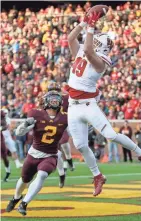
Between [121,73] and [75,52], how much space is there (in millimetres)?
13149

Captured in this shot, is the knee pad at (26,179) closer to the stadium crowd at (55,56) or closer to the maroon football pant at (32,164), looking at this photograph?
the maroon football pant at (32,164)

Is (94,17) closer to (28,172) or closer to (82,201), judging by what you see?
(28,172)

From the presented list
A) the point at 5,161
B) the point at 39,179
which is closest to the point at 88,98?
the point at 39,179

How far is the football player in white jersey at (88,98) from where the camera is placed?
9.42m

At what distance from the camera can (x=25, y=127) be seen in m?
9.37

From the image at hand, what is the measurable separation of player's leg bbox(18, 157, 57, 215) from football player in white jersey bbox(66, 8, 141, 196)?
45 cm

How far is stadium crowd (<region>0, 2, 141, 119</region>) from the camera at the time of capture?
22.2 metres

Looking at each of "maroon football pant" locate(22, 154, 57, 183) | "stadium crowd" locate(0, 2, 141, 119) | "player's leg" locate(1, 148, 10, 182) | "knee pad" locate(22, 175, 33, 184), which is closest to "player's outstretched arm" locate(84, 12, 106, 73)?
"maroon football pant" locate(22, 154, 57, 183)

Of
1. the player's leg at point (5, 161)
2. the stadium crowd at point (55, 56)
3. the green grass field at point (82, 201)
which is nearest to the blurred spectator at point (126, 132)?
the stadium crowd at point (55, 56)

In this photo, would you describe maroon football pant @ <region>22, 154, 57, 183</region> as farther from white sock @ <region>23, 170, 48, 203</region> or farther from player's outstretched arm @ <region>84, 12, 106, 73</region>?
player's outstretched arm @ <region>84, 12, 106, 73</region>

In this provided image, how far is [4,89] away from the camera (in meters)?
27.2

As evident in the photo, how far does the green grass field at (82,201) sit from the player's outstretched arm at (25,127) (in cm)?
107

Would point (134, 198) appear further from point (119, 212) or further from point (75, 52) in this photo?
point (75, 52)

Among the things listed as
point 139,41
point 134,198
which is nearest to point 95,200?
point 134,198
